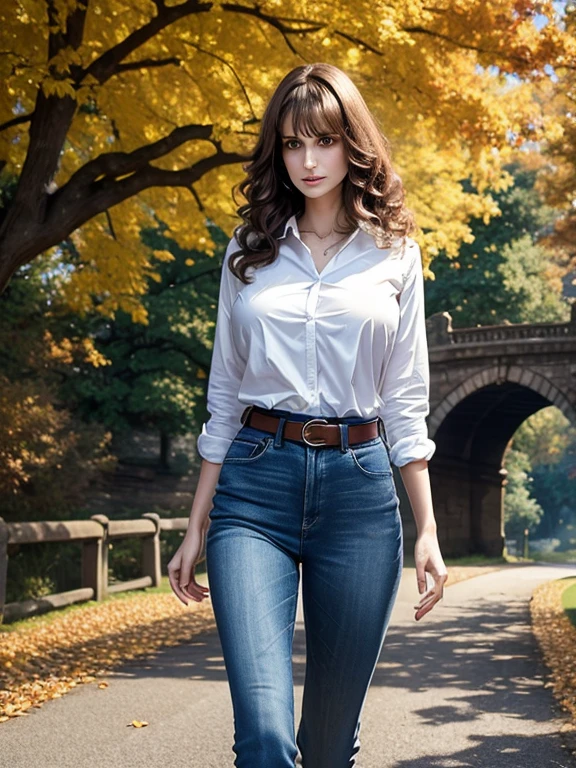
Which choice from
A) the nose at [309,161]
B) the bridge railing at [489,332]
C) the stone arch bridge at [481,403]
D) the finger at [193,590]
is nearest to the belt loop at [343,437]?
the finger at [193,590]

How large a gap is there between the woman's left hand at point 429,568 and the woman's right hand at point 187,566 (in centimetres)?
53

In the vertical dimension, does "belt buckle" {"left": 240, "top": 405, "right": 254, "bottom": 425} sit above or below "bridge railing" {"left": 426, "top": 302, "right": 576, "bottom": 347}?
below

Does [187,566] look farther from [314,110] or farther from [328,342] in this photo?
[314,110]

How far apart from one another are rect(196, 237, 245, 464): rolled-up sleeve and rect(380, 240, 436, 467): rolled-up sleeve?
0.38 m

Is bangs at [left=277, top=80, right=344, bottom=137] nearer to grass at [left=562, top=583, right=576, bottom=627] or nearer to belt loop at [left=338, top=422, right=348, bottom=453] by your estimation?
belt loop at [left=338, top=422, right=348, bottom=453]

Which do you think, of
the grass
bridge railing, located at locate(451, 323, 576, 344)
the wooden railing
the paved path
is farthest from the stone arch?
the paved path

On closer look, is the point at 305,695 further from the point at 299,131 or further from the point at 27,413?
the point at 27,413

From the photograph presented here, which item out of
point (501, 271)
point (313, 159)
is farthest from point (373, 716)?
point (501, 271)

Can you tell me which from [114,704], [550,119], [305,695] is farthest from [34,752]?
[550,119]

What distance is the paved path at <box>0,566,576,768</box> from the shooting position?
18.1 ft

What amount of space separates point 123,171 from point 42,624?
430cm

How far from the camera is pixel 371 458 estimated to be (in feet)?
9.20

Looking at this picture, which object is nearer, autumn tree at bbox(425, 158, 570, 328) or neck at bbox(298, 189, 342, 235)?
neck at bbox(298, 189, 342, 235)

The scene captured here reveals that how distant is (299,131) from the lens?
9.55ft
